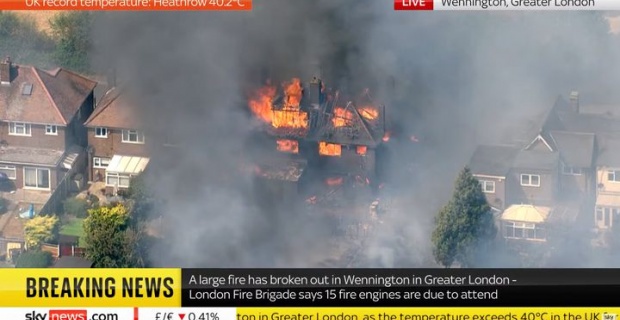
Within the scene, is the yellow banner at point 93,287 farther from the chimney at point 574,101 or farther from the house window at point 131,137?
the chimney at point 574,101

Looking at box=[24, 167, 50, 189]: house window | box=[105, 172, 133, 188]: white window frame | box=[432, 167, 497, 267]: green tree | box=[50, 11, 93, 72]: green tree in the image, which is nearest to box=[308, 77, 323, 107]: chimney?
box=[432, 167, 497, 267]: green tree

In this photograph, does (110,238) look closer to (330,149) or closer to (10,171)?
(10,171)

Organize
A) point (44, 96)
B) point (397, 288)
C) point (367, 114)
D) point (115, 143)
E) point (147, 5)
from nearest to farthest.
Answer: point (397, 288)
point (147, 5)
point (115, 143)
point (44, 96)
point (367, 114)

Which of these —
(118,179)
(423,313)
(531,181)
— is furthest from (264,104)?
(423,313)

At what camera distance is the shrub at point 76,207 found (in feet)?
116

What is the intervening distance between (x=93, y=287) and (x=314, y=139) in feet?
28.7

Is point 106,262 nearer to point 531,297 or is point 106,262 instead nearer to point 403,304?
point 403,304

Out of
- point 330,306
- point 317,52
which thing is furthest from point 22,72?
point 330,306

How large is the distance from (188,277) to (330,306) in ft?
10.6

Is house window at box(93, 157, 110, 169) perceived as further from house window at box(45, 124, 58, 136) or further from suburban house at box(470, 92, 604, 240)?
suburban house at box(470, 92, 604, 240)

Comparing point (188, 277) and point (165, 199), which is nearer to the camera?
point (188, 277)

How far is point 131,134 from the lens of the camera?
36.5 metres

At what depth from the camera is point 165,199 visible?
36.1 meters

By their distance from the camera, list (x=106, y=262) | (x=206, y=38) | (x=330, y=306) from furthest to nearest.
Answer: (x=206, y=38)
(x=106, y=262)
(x=330, y=306)
